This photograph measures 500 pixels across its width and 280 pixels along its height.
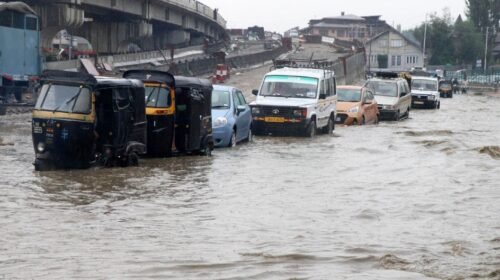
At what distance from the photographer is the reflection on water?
10195 millimetres

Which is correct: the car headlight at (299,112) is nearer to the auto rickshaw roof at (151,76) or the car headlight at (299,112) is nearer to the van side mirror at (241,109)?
the van side mirror at (241,109)

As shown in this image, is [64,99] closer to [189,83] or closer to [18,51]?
[189,83]

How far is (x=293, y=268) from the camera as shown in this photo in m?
10.2

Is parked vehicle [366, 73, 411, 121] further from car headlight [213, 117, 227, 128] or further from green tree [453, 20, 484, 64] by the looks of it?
green tree [453, 20, 484, 64]

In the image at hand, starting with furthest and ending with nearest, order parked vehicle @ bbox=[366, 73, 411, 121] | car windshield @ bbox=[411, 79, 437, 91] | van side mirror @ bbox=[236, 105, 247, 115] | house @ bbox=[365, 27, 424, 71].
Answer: house @ bbox=[365, 27, 424, 71]
car windshield @ bbox=[411, 79, 437, 91]
parked vehicle @ bbox=[366, 73, 411, 121]
van side mirror @ bbox=[236, 105, 247, 115]

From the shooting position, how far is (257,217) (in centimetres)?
1357

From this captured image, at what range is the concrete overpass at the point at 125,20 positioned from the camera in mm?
47250

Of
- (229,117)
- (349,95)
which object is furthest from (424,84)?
(229,117)

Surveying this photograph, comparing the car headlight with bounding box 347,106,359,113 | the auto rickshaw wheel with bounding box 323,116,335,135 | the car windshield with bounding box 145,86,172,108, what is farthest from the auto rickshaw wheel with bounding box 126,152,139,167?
the car headlight with bounding box 347,106,359,113

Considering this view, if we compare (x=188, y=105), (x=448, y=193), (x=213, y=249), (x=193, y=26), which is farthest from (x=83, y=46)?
(x=213, y=249)

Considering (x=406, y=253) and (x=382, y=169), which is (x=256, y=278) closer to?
(x=406, y=253)

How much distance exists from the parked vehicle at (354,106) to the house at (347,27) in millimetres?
121621

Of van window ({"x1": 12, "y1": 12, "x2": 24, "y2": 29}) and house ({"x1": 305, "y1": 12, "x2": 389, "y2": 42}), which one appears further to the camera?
house ({"x1": 305, "y1": 12, "x2": 389, "y2": 42})

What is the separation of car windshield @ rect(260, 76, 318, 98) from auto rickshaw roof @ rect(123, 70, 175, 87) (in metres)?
7.87
